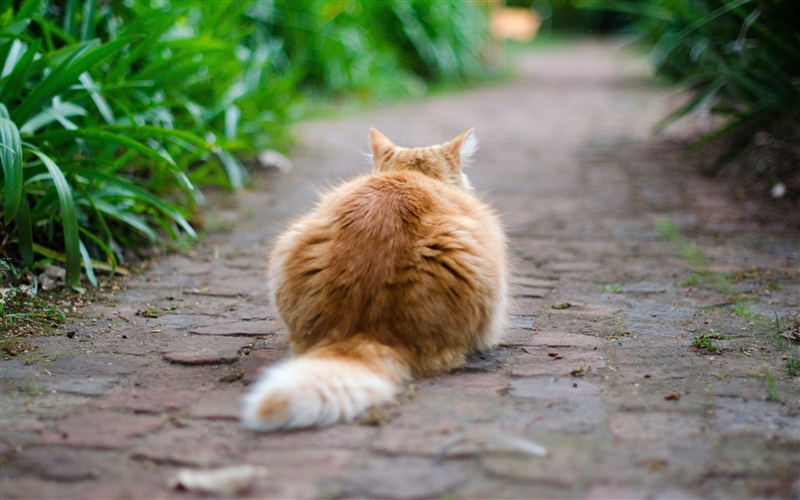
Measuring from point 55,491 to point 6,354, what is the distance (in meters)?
1.01

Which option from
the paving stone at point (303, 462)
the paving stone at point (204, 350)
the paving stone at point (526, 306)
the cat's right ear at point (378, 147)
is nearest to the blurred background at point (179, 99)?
the paving stone at point (204, 350)

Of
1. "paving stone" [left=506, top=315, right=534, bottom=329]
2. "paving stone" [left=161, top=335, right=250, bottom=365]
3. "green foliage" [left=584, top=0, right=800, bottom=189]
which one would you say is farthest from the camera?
"green foliage" [left=584, top=0, right=800, bottom=189]

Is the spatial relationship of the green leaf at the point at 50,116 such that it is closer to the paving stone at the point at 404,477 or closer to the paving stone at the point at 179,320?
the paving stone at the point at 179,320

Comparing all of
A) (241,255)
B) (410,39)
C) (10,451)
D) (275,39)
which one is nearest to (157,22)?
(241,255)

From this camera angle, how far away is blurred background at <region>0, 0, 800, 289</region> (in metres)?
3.24

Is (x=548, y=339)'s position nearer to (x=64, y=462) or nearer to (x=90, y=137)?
(x=64, y=462)

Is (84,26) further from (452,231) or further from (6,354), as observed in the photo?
(452,231)

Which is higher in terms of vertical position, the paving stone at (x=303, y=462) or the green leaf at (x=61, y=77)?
the green leaf at (x=61, y=77)

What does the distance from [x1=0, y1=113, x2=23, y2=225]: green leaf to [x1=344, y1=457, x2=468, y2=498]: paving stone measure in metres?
1.88

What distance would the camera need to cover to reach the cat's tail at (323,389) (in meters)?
1.89

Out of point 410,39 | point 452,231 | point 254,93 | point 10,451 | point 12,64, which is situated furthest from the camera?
point 410,39

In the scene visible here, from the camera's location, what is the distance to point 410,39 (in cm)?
992

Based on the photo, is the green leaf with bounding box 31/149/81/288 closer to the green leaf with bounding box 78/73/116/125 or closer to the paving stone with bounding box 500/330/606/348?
the green leaf with bounding box 78/73/116/125

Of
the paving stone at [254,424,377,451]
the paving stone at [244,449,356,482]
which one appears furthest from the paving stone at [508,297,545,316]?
the paving stone at [244,449,356,482]
